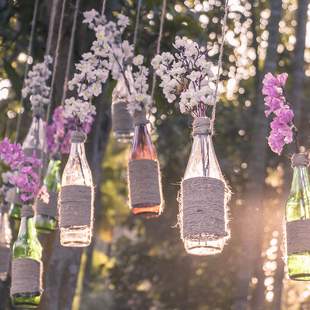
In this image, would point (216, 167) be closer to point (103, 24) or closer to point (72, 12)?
point (103, 24)

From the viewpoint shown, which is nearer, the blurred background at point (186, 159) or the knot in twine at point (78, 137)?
the knot in twine at point (78, 137)

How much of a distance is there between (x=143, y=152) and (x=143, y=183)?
0.43 feet

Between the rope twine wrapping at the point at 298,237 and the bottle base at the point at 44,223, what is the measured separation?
1708 millimetres

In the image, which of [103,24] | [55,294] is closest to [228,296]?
[55,294]

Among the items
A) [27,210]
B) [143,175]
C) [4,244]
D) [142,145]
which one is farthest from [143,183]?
[4,244]

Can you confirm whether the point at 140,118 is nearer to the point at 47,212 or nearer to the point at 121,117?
the point at 121,117

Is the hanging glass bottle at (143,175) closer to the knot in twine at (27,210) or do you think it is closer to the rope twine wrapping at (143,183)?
the rope twine wrapping at (143,183)

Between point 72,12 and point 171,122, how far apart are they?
3394 millimetres

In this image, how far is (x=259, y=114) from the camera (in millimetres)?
5543

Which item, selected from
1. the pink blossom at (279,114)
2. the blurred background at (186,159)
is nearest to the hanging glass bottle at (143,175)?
→ the pink blossom at (279,114)

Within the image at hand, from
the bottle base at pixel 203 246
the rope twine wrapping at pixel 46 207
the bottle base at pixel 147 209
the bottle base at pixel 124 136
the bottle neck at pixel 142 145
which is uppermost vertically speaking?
the bottle base at pixel 124 136

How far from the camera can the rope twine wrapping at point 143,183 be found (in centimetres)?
346

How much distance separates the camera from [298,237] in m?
3.13

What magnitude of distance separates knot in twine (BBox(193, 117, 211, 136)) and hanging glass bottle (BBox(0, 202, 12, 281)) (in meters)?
1.57
